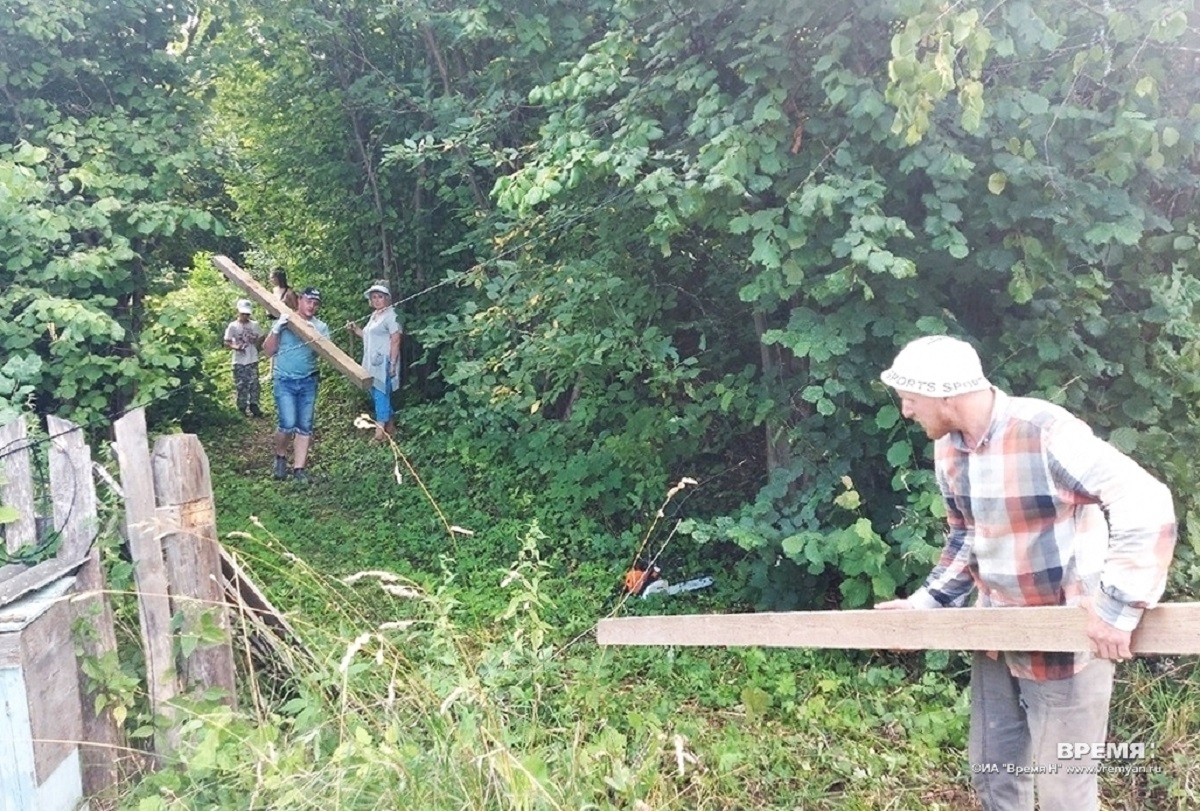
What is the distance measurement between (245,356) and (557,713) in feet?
25.3

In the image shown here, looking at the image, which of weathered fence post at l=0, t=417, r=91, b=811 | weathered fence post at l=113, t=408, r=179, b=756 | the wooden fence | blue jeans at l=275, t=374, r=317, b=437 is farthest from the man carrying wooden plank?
blue jeans at l=275, t=374, r=317, b=437

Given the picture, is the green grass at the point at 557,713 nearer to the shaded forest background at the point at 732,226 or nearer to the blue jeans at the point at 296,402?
the shaded forest background at the point at 732,226

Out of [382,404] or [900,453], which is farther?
[382,404]

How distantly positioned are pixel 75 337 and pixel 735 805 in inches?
182

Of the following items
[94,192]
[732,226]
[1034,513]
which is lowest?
[1034,513]

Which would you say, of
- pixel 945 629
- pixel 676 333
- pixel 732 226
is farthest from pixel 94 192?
pixel 945 629

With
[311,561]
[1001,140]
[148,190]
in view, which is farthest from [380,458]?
[1001,140]

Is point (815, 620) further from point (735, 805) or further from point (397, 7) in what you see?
point (397, 7)

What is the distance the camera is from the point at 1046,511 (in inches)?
84.6

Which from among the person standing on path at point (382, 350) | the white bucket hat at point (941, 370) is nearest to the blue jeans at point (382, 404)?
the person standing on path at point (382, 350)

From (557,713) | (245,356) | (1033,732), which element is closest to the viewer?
(1033,732)

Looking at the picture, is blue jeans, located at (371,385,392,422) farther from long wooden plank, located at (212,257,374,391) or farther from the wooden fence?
the wooden fence

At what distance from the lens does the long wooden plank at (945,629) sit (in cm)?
171

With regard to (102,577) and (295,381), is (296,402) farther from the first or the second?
(102,577)
